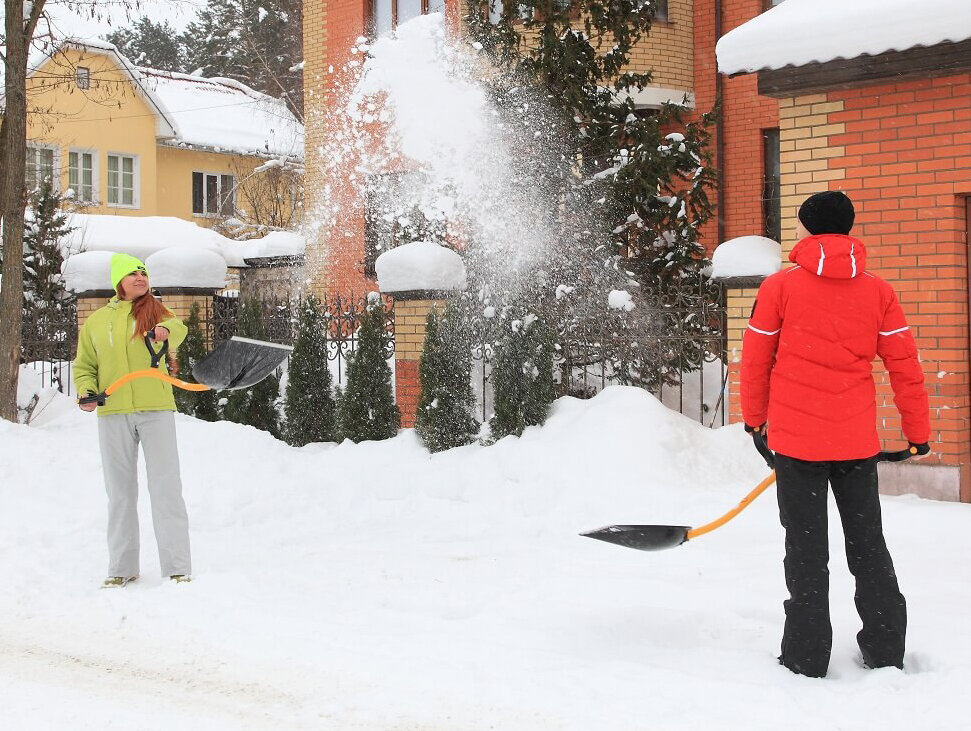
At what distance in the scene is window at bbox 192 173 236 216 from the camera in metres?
32.2

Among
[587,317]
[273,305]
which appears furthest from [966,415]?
[273,305]

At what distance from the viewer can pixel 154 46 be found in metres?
50.1

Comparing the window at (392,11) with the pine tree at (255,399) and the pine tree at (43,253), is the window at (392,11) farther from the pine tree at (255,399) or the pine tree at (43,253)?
the pine tree at (255,399)

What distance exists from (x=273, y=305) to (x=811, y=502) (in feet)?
26.7

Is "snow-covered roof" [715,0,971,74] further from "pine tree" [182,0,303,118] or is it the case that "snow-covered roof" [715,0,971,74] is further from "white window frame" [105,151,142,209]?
"white window frame" [105,151,142,209]

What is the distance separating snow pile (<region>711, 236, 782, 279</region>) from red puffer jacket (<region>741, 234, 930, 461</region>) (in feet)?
12.8

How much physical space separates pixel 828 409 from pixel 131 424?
12.3 ft

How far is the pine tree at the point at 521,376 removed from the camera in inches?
332

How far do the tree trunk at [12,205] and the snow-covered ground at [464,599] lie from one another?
111 centimetres

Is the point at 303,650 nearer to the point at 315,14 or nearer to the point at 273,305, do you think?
the point at 273,305

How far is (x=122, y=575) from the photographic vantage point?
18.3 feet

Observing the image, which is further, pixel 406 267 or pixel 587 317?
pixel 406 267

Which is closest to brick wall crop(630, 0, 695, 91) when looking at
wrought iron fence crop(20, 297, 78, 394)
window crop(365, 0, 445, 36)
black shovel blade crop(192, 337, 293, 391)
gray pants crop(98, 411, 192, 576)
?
window crop(365, 0, 445, 36)

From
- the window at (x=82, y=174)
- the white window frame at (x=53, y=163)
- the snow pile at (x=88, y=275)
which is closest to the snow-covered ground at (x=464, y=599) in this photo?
the snow pile at (x=88, y=275)
